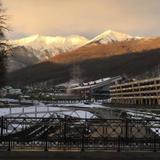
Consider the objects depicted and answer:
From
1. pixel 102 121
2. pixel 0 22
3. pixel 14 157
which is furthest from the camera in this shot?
pixel 0 22

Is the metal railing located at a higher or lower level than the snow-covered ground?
lower

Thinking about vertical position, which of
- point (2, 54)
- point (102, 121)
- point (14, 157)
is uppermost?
point (2, 54)

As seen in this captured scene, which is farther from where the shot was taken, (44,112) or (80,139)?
(44,112)

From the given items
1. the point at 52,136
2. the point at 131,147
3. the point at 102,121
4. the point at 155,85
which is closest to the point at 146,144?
the point at 131,147

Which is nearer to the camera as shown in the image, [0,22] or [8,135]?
[8,135]

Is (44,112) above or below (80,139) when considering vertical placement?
above

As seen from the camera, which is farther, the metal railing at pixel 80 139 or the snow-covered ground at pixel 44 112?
the snow-covered ground at pixel 44 112

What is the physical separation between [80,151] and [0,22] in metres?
29.3

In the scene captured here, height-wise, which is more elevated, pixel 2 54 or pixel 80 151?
pixel 2 54

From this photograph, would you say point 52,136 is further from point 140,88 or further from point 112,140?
point 140,88

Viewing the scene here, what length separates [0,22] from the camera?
4712cm

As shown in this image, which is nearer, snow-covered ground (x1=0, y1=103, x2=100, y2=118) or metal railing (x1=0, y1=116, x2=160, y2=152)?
metal railing (x1=0, y1=116, x2=160, y2=152)

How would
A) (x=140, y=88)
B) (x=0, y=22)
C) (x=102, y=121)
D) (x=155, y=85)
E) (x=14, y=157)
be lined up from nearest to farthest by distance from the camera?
(x=14, y=157) → (x=102, y=121) → (x=0, y=22) → (x=155, y=85) → (x=140, y=88)

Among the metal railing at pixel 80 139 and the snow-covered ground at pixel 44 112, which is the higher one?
the snow-covered ground at pixel 44 112
